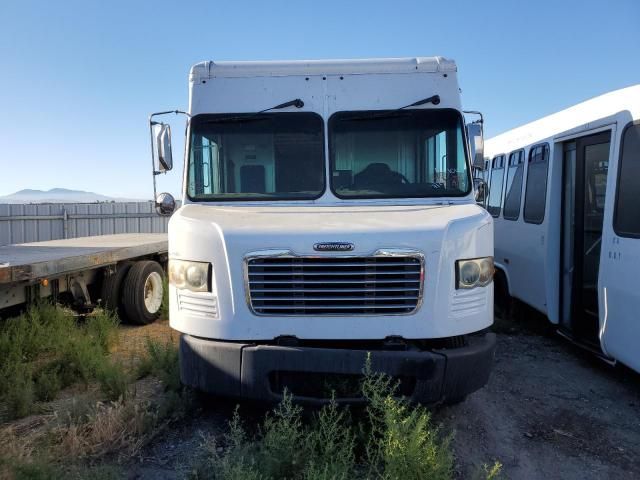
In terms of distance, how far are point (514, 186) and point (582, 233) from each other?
90.0 inches

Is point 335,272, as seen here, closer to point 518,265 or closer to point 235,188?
point 235,188

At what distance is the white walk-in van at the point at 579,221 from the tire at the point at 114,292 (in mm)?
→ 5783

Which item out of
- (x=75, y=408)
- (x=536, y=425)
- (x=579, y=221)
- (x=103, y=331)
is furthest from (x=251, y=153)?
(x=579, y=221)

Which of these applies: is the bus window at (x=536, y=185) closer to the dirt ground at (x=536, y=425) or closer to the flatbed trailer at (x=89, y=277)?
the dirt ground at (x=536, y=425)

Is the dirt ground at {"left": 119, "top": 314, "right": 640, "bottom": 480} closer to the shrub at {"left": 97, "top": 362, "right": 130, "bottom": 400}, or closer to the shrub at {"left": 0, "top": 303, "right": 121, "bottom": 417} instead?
the shrub at {"left": 97, "top": 362, "right": 130, "bottom": 400}

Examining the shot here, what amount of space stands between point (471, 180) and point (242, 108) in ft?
7.37

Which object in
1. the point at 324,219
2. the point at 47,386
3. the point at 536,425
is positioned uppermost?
the point at 324,219

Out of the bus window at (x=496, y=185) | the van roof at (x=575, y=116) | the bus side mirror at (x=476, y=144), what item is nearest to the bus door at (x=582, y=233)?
the van roof at (x=575, y=116)

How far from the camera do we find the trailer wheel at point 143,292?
7688 mm

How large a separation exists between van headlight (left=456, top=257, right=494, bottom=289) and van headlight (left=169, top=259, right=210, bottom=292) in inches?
72.4

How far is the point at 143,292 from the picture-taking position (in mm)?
7902

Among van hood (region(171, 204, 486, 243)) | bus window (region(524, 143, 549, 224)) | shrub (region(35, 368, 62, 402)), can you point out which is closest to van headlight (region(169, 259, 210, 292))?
van hood (region(171, 204, 486, 243))

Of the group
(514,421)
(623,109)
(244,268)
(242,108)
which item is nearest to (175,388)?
(244,268)

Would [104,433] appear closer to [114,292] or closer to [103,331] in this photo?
[103,331]
